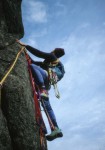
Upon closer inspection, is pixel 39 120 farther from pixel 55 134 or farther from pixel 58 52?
pixel 58 52

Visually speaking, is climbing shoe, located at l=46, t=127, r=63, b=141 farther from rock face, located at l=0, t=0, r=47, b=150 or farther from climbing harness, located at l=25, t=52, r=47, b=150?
rock face, located at l=0, t=0, r=47, b=150

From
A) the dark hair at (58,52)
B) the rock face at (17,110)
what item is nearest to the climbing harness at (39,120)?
the rock face at (17,110)

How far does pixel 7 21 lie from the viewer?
359 inches

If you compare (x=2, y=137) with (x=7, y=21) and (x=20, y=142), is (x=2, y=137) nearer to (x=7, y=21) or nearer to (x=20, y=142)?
(x=20, y=142)

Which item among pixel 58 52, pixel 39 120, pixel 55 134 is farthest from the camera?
pixel 58 52

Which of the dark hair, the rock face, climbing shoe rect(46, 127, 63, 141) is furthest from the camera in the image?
the dark hair

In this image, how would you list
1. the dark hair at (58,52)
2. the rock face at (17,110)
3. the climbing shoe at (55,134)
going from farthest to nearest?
the dark hair at (58,52)
the climbing shoe at (55,134)
the rock face at (17,110)

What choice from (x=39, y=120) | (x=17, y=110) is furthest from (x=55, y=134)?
(x=17, y=110)

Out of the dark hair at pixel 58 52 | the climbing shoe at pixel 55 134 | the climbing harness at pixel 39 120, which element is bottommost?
the climbing shoe at pixel 55 134

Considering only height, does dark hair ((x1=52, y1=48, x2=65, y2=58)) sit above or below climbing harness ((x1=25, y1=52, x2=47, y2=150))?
above

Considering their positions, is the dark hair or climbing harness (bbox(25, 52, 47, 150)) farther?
the dark hair

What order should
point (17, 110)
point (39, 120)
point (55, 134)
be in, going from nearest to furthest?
1. point (17, 110)
2. point (55, 134)
3. point (39, 120)

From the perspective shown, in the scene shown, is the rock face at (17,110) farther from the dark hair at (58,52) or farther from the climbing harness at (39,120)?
the dark hair at (58,52)

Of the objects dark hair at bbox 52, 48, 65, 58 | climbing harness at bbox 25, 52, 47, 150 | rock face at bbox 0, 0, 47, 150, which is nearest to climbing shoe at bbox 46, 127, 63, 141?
climbing harness at bbox 25, 52, 47, 150
